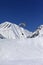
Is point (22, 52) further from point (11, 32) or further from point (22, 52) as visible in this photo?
point (11, 32)

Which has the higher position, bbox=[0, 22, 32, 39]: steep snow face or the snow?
bbox=[0, 22, 32, 39]: steep snow face

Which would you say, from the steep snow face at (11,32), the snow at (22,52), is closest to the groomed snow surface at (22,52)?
the snow at (22,52)

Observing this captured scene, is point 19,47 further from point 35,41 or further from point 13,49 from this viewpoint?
point 35,41

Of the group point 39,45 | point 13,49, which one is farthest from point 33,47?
point 13,49

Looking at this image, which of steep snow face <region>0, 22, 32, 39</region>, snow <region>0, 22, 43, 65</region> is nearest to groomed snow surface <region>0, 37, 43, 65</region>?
snow <region>0, 22, 43, 65</region>

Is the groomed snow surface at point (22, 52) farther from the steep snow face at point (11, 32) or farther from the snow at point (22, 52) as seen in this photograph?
the steep snow face at point (11, 32)

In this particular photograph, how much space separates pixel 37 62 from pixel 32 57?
9.8 inches

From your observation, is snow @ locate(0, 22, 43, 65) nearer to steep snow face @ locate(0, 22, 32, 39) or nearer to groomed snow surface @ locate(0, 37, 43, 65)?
groomed snow surface @ locate(0, 37, 43, 65)

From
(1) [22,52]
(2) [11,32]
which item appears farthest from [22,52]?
(2) [11,32]

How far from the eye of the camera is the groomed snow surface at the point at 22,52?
2.53 meters

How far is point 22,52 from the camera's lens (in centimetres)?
288

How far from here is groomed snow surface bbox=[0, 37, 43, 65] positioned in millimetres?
2527

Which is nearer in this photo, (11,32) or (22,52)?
(22,52)

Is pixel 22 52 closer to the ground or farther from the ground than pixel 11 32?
closer to the ground
